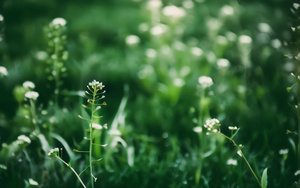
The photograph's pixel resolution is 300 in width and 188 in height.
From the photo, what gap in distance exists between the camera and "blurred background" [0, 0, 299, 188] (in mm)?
1767

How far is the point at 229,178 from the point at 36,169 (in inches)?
39.5

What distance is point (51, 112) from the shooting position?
2.06 meters

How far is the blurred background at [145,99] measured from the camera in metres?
1.77

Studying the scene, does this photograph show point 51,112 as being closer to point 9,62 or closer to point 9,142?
point 9,142

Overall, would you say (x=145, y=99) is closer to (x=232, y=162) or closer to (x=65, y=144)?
(x=65, y=144)

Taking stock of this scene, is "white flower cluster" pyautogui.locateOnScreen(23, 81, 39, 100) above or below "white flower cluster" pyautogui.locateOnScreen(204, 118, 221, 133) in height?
above

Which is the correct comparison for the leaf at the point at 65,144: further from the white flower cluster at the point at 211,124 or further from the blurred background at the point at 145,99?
the white flower cluster at the point at 211,124

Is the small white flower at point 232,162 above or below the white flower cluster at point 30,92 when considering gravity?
below

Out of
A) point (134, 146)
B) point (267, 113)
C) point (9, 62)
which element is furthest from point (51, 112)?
point (267, 113)

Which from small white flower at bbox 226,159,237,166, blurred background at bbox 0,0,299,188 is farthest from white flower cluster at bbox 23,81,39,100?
small white flower at bbox 226,159,237,166

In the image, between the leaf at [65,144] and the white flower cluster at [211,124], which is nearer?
the white flower cluster at [211,124]

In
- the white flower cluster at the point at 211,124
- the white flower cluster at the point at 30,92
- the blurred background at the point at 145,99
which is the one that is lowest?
the blurred background at the point at 145,99

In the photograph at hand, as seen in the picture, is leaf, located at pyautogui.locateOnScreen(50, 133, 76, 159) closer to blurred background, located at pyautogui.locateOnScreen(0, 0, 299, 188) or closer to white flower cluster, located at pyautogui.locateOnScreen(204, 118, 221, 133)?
blurred background, located at pyautogui.locateOnScreen(0, 0, 299, 188)

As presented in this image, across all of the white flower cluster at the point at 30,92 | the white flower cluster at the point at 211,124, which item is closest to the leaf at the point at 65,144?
the white flower cluster at the point at 30,92
